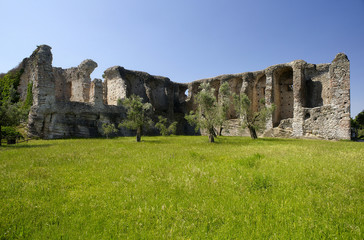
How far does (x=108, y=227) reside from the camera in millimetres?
2969

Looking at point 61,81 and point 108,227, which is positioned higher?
point 61,81

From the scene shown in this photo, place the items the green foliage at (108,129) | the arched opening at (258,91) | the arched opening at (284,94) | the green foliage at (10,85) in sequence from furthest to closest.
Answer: the arched opening at (258,91) → the arched opening at (284,94) → the green foliage at (10,85) → the green foliage at (108,129)

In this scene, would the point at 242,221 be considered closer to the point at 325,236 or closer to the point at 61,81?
the point at 325,236

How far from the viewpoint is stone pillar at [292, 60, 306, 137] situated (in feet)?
83.6

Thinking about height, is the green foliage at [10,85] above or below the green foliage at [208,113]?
above

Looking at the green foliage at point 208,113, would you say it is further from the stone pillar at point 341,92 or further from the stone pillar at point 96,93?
the stone pillar at point 341,92

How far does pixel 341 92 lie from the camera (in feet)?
72.9

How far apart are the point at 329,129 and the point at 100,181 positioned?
994 inches

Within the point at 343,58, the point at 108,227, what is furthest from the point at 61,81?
the point at 343,58

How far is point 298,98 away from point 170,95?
19.9 m

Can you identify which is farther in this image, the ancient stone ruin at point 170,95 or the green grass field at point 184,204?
the ancient stone ruin at point 170,95

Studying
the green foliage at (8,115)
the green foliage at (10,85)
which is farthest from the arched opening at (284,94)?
the green foliage at (10,85)

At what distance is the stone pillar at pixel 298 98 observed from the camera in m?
25.5

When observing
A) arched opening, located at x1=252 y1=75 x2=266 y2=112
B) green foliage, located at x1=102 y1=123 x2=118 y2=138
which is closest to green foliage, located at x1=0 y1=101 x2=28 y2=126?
green foliage, located at x1=102 y1=123 x2=118 y2=138
